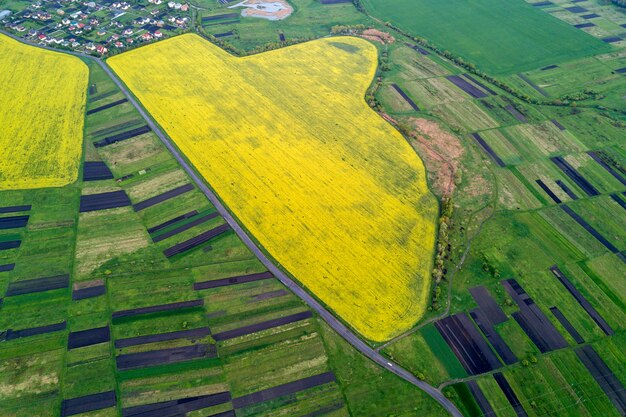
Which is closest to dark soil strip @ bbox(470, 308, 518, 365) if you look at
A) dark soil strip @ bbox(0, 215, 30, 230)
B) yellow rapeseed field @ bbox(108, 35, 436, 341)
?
yellow rapeseed field @ bbox(108, 35, 436, 341)

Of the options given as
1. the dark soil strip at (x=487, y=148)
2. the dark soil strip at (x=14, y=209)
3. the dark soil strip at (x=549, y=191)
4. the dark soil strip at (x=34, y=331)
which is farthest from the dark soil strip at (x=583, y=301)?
the dark soil strip at (x=14, y=209)

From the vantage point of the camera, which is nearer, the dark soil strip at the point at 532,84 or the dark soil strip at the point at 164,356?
the dark soil strip at the point at 164,356

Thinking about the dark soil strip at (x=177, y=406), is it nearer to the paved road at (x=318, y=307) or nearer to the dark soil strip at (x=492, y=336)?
the paved road at (x=318, y=307)

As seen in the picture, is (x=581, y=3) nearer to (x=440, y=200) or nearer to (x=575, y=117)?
(x=575, y=117)

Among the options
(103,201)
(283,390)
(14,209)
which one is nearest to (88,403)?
(283,390)

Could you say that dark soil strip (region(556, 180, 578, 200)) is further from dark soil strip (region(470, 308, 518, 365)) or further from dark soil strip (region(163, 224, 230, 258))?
dark soil strip (region(163, 224, 230, 258))
